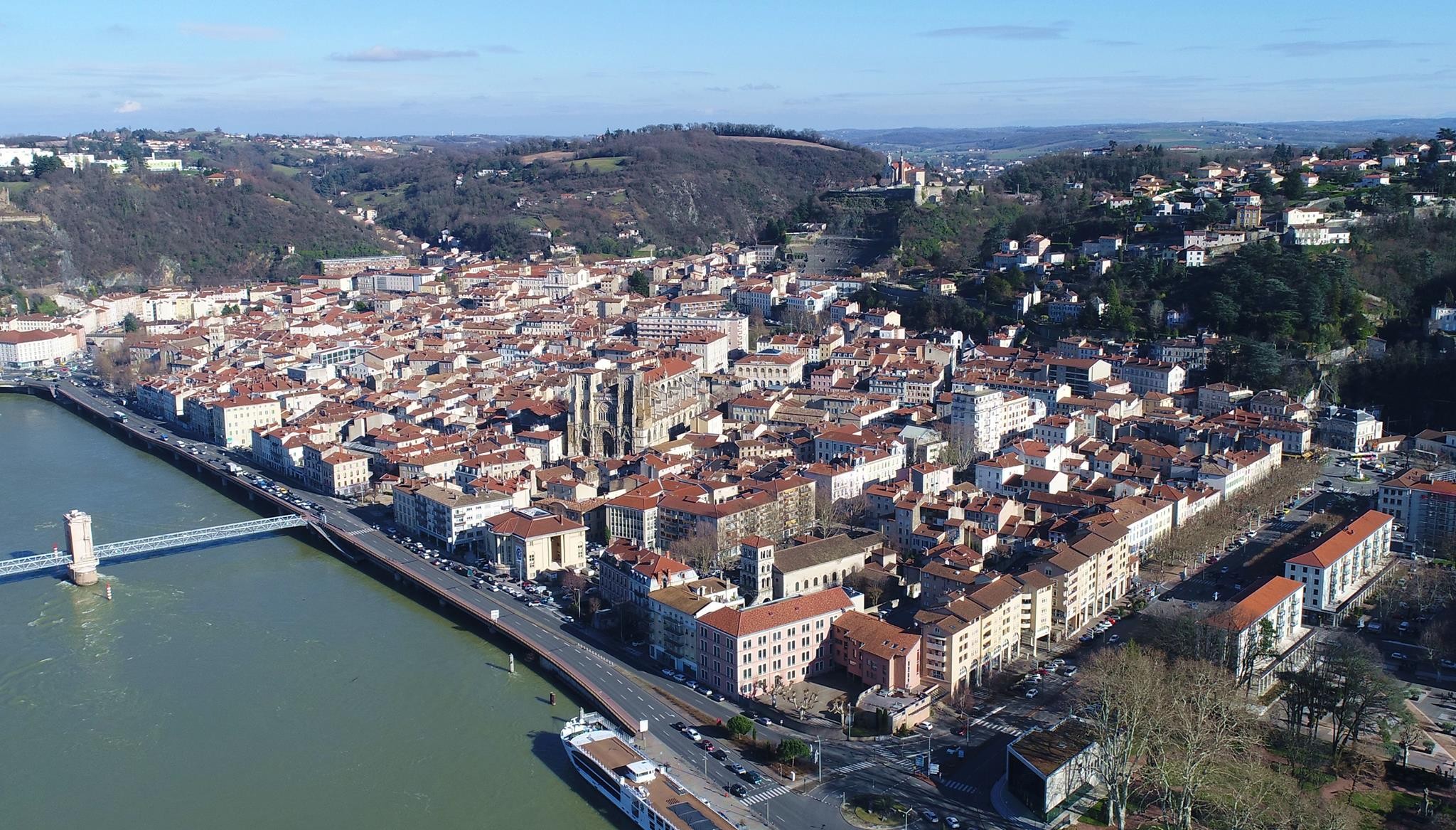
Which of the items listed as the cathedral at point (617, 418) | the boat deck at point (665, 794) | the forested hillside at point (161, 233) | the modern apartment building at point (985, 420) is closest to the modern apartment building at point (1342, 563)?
the modern apartment building at point (985, 420)

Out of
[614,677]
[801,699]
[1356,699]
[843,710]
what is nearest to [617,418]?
[614,677]

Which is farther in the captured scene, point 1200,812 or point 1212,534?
point 1212,534

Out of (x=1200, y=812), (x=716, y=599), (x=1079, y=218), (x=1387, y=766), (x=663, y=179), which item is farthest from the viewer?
(x=663, y=179)

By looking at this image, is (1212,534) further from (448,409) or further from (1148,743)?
(448,409)

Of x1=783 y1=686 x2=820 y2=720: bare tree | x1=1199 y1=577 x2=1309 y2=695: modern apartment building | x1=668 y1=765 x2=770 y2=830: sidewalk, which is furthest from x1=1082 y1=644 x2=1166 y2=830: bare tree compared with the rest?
x1=668 y1=765 x2=770 y2=830: sidewalk

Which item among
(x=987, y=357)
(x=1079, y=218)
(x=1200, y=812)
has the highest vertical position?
(x=1079, y=218)

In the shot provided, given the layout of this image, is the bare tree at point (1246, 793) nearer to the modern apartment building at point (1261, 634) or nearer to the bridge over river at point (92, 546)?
the modern apartment building at point (1261, 634)

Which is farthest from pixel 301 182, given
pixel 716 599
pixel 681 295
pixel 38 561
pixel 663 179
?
pixel 716 599
